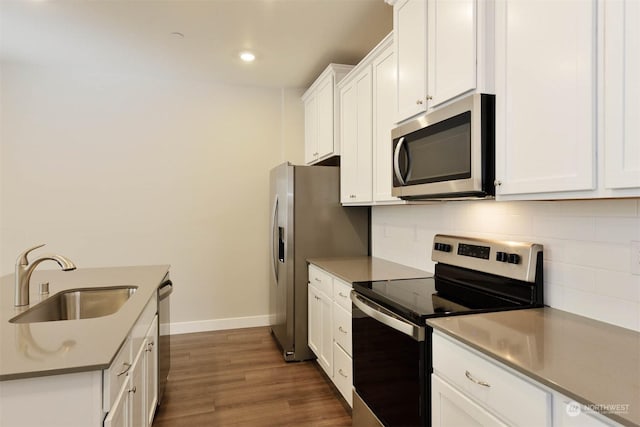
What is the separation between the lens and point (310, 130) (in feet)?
13.2

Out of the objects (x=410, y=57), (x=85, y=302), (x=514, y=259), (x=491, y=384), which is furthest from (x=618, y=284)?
(x=85, y=302)

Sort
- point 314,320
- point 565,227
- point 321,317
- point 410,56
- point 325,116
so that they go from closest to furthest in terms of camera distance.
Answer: point 565,227
point 410,56
point 321,317
point 314,320
point 325,116

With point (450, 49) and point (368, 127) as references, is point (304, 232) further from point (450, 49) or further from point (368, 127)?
point (450, 49)

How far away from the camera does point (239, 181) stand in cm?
425

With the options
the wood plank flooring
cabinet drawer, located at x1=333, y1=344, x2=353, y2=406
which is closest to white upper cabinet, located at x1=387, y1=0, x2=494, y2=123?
cabinet drawer, located at x1=333, y1=344, x2=353, y2=406

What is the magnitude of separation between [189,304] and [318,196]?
1.95 metres

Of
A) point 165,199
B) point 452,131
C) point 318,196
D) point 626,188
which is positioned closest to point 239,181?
point 165,199

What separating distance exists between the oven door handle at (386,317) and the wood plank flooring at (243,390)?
88 cm

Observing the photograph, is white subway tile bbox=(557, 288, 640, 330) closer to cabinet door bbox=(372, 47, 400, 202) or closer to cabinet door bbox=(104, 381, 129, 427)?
cabinet door bbox=(372, 47, 400, 202)

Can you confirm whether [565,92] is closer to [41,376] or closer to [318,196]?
[41,376]

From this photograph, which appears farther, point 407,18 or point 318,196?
point 318,196

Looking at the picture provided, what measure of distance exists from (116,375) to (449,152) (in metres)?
1.59

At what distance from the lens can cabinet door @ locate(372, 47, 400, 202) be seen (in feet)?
8.00

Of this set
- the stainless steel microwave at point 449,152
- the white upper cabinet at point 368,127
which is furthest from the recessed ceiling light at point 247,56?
the stainless steel microwave at point 449,152
